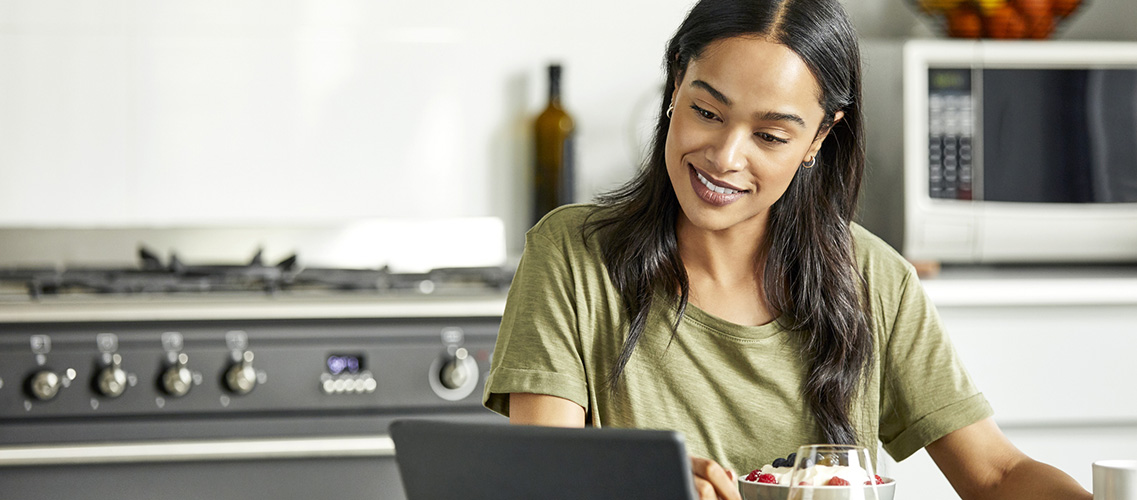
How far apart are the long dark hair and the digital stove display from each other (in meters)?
0.61

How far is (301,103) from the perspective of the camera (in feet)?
7.22

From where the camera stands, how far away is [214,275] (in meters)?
1.81

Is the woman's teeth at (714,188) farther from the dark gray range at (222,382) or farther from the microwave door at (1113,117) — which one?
the microwave door at (1113,117)

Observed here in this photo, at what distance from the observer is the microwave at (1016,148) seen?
6.62ft

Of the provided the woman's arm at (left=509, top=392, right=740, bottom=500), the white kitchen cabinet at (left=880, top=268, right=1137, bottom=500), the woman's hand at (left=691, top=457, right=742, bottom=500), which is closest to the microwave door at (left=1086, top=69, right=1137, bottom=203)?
the white kitchen cabinet at (left=880, top=268, right=1137, bottom=500)

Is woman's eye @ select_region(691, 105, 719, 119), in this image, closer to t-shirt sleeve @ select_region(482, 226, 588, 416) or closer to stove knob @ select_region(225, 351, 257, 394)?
t-shirt sleeve @ select_region(482, 226, 588, 416)

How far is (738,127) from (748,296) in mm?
241

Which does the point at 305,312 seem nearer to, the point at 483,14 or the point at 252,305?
the point at 252,305

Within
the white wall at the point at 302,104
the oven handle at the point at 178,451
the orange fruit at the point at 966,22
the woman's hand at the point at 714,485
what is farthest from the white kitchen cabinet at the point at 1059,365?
the woman's hand at the point at 714,485

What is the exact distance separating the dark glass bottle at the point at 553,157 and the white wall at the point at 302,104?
5 cm

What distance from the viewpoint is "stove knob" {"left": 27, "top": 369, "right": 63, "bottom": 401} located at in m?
1.62

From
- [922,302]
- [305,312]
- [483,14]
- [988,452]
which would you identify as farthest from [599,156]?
[988,452]

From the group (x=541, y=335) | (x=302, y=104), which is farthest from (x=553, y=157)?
(x=541, y=335)

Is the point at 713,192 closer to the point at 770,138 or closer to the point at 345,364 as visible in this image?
the point at 770,138
